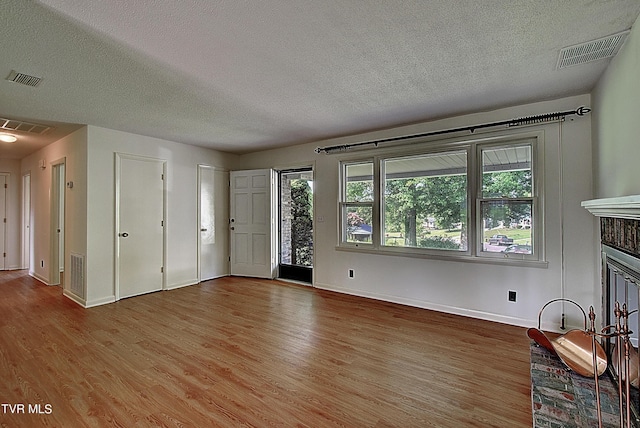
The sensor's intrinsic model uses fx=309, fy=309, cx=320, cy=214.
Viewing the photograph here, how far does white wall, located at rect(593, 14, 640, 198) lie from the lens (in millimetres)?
1931

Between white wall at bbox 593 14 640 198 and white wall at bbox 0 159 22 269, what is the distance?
951 centimetres

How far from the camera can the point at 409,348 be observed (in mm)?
2830

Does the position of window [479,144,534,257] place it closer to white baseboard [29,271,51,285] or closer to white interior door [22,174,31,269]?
white baseboard [29,271,51,285]

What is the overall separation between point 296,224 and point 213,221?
1.54m

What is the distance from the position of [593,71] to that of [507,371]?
2542 millimetres

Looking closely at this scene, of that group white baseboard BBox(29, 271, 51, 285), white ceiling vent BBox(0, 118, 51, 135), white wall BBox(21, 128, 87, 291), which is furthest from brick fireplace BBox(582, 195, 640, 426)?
white baseboard BBox(29, 271, 51, 285)

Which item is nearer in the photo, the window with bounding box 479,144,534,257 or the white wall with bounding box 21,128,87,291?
the window with bounding box 479,144,534,257

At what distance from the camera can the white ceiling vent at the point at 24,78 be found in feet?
8.14

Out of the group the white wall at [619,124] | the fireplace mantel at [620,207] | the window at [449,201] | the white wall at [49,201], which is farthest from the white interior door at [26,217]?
the white wall at [619,124]

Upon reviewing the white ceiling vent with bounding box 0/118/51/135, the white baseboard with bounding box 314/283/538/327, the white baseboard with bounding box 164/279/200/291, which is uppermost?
the white ceiling vent with bounding box 0/118/51/135

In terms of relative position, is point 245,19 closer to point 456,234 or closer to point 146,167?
point 456,234

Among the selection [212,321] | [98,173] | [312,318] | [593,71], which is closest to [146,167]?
[98,173]

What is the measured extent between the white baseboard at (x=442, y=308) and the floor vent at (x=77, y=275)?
3.41m

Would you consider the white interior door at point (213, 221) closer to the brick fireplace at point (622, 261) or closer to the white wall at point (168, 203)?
the white wall at point (168, 203)
